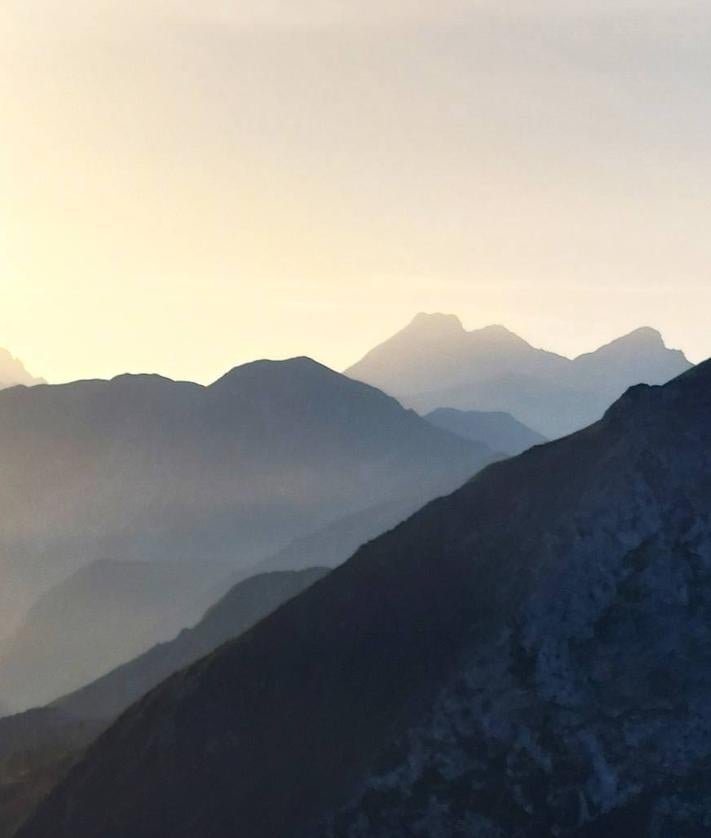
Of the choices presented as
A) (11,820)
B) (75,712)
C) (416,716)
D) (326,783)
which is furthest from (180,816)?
(75,712)

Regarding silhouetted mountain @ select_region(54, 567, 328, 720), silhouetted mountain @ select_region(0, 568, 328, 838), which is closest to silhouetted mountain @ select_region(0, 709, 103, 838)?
silhouetted mountain @ select_region(0, 568, 328, 838)

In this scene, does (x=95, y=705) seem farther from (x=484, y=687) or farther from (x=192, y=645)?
(x=484, y=687)

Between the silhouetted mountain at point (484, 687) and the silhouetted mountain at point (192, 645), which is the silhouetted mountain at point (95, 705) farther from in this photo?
the silhouetted mountain at point (484, 687)

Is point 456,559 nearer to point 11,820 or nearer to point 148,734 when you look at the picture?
point 148,734

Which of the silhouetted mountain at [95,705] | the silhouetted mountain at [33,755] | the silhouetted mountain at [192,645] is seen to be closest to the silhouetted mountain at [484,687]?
the silhouetted mountain at [33,755]

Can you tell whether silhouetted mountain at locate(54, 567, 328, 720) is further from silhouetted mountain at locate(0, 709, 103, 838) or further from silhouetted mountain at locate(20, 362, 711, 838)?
silhouetted mountain at locate(20, 362, 711, 838)
